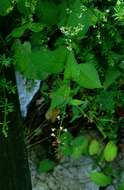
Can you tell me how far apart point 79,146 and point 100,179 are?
13 cm

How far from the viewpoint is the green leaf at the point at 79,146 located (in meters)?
1.68

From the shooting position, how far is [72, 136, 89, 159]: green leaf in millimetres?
1682

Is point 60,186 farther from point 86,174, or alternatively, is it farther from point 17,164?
point 17,164

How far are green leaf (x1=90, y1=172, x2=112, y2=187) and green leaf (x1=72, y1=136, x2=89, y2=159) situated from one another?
83 mm

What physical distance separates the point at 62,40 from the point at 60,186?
3.04 feet

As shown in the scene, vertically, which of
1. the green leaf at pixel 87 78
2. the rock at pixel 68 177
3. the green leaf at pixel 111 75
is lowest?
the rock at pixel 68 177

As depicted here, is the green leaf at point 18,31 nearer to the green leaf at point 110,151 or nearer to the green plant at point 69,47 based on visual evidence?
the green plant at point 69,47

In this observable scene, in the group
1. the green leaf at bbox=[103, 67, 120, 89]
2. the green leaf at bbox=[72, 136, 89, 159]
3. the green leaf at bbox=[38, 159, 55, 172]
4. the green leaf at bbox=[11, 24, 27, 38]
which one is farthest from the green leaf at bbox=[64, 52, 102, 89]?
the green leaf at bbox=[38, 159, 55, 172]

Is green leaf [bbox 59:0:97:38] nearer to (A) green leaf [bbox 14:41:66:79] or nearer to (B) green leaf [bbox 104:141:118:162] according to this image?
(A) green leaf [bbox 14:41:66:79]

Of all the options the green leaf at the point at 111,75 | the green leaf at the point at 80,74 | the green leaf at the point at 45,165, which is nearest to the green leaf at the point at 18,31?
the green leaf at the point at 80,74

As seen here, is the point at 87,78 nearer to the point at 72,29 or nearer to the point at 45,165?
the point at 72,29

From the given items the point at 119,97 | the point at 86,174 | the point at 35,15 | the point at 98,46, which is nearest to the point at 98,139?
the point at 86,174

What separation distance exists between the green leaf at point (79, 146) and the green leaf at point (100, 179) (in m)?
0.08

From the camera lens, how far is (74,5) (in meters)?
1.04
